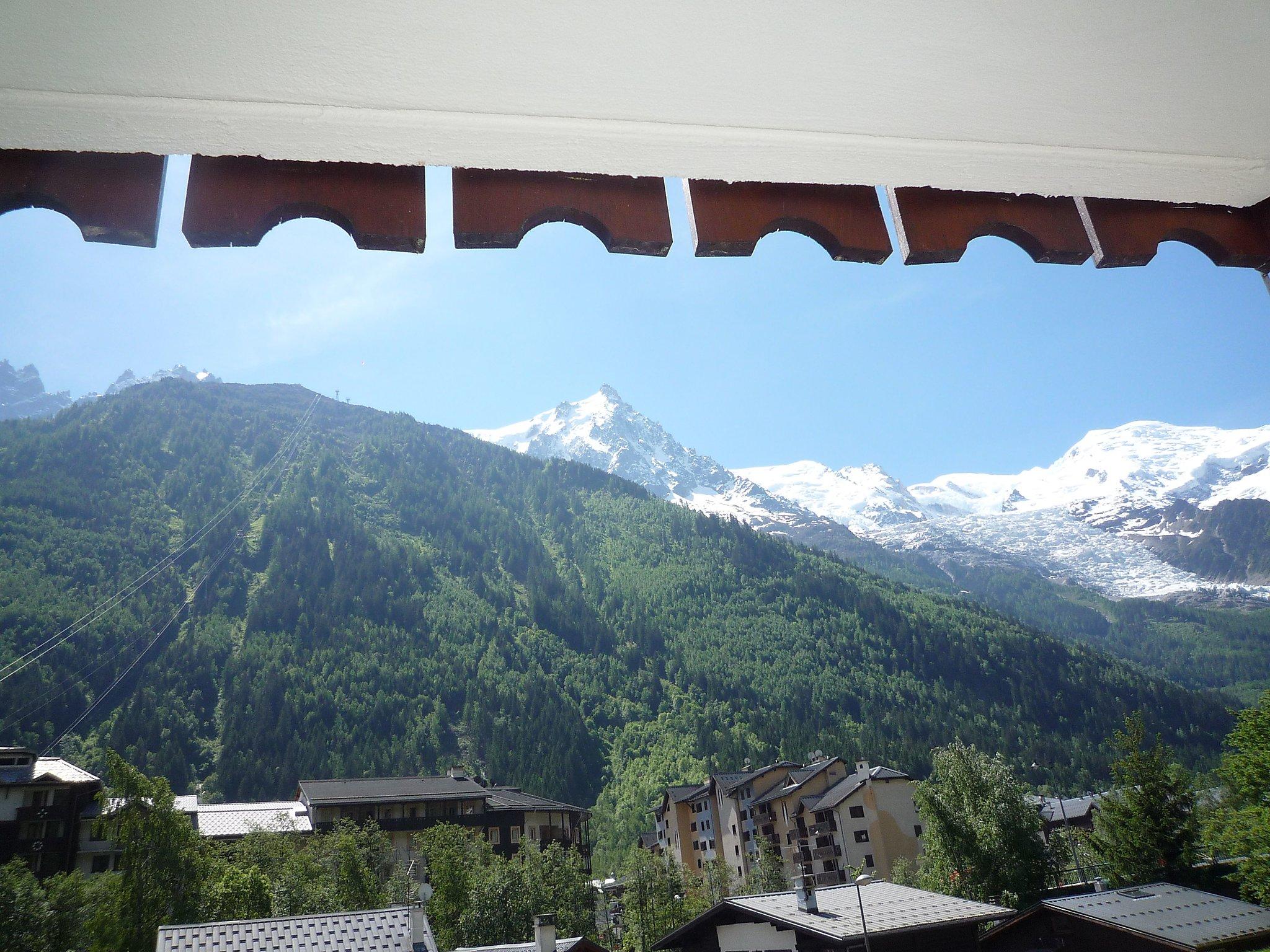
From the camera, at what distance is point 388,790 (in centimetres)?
5584

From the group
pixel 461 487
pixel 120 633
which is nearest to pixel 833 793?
pixel 120 633

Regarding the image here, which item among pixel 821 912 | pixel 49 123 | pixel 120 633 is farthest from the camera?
pixel 120 633

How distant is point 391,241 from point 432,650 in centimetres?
13369

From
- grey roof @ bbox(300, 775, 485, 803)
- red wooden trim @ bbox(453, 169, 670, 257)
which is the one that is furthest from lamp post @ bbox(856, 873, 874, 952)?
grey roof @ bbox(300, 775, 485, 803)

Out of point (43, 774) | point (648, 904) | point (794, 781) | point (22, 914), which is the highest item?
point (43, 774)

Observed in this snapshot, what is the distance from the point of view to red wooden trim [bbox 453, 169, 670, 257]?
81.7 inches

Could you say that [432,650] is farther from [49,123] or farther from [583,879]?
[49,123]

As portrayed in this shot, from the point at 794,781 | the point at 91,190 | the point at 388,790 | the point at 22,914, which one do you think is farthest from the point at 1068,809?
the point at 91,190

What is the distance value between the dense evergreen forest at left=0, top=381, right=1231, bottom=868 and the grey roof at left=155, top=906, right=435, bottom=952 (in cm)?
7365

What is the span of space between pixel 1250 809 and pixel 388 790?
159 ft

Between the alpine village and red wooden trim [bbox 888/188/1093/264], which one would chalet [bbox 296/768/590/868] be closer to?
the alpine village

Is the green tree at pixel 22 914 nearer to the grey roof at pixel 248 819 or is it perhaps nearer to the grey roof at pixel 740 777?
the grey roof at pixel 248 819

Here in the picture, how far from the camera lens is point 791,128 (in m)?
2.11

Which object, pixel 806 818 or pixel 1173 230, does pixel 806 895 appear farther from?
pixel 806 818
